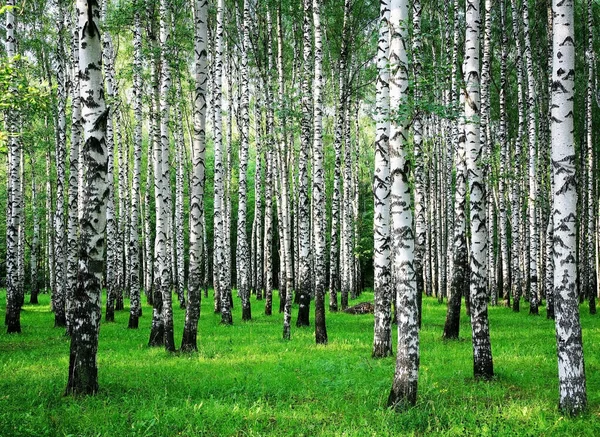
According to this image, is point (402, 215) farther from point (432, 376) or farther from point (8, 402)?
point (8, 402)

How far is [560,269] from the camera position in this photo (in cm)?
663

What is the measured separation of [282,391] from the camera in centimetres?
802

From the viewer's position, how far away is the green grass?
6164mm

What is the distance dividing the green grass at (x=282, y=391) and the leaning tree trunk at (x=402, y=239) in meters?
0.39

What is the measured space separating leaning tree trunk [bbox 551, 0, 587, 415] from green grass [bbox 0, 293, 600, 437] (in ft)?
1.52

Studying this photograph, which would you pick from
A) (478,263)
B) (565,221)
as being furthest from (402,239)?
(478,263)

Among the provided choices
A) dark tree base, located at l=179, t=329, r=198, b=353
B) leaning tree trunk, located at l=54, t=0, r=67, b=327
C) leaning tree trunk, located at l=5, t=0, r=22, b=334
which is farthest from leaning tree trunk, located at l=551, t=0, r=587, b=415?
leaning tree trunk, located at l=54, t=0, r=67, b=327

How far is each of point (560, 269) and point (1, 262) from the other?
48627 millimetres

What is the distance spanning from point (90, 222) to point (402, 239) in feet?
15.0

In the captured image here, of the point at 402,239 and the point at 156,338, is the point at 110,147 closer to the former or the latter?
the point at 156,338

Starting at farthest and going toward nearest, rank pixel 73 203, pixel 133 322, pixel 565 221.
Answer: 1. pixel 133 322
2. pixel 73 203
3. pixel 565 221

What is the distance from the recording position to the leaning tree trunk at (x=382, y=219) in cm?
974

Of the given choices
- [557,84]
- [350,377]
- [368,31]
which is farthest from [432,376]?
[368,31]

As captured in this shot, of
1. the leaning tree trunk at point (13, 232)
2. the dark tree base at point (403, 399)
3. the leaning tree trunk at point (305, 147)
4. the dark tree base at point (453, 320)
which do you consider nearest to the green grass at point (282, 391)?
the dark tree base at point (403, 399)
